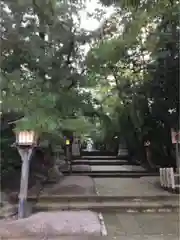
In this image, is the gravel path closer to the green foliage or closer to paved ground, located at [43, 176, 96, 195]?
Answer: paved ground, located at [43, 176, 96, 195]

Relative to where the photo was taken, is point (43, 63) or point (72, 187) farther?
point (72, 187)

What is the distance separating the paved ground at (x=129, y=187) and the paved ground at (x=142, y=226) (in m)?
1.16

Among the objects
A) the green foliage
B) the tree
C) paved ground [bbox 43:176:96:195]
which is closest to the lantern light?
the tree

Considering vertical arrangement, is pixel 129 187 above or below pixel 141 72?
below

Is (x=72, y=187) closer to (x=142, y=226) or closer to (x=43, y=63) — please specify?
(x=142, y=226)

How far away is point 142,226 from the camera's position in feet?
15.5

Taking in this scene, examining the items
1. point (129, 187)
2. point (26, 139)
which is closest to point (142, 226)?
point (26, 139)

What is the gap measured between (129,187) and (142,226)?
2.85m

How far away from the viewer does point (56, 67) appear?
658 cm

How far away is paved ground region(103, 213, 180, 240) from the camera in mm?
4227

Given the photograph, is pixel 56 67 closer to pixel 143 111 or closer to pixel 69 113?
pixel 69 113

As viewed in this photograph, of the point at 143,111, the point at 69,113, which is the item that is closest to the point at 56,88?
the point at 69,113

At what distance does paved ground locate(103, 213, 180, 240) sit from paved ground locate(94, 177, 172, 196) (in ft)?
3.80

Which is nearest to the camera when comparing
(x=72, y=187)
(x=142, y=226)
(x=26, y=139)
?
(x=142, y=226)
